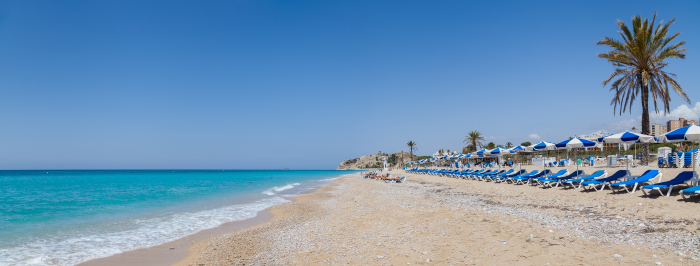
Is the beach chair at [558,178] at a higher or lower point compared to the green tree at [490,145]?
lower

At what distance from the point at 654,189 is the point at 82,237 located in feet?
50.3

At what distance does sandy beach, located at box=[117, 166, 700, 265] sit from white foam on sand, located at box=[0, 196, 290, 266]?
1.59 m

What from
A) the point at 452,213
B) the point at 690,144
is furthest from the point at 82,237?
the point at 690,144

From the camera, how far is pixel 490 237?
229 inches

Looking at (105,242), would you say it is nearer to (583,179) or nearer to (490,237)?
(490,237)

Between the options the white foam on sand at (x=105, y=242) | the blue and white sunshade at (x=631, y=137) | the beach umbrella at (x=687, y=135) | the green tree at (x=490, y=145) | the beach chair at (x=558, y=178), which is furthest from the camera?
the green tree at (x=490, y=145)

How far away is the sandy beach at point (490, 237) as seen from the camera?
466cm

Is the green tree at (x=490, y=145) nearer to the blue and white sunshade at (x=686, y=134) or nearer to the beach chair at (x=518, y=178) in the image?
the beach chair at (x=518, y=178)

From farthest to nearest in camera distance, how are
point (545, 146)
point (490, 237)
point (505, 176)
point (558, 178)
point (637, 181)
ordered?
point (505, 176) → point (545, 146) → point (558, 178) → point (637, 181) → point (490, 237)

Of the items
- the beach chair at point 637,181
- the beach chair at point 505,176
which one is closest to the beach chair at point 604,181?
the beach chair at point 637,181

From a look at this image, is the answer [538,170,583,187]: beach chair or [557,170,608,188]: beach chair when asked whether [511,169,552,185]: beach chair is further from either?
[557,170,608,188]: beach chair

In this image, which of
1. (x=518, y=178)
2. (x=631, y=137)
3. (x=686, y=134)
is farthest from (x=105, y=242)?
(x=631, y=137)

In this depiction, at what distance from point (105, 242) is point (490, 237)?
29.4 ft

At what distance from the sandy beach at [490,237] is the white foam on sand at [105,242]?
1587mm
